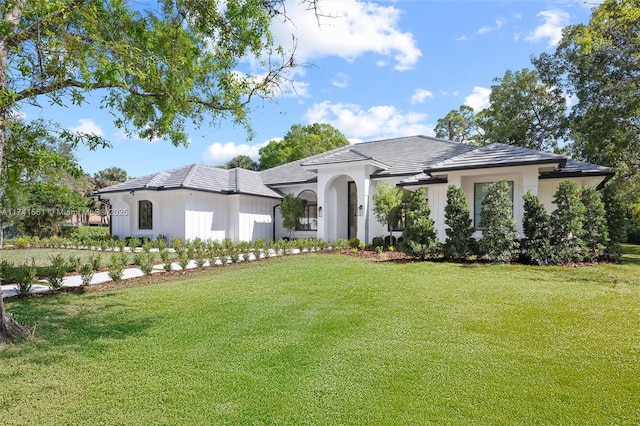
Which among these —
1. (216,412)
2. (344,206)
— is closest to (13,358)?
(216,412)

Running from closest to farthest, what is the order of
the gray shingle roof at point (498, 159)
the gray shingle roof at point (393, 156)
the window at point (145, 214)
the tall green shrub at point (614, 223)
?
the tall green shrub at point (614, 223), the gray shingle roof at point (498, 159), the gray shingle roof at point (393, 156), the window at point (145, 214)

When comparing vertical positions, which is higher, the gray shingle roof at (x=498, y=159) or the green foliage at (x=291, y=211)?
the gray shingle roof at (x=498, y=159)

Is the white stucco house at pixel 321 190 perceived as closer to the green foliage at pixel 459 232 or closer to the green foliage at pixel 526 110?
the green foliage at pixel 459 232

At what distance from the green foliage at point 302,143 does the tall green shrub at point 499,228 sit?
29.1 metres

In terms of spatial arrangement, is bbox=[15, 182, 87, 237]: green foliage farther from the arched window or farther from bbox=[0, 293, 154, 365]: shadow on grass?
bbox=[0, 293, 154, 365]: shadow on grass

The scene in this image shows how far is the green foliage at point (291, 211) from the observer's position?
68.5ft

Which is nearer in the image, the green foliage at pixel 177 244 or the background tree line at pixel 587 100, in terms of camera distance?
the background tree line at pixel 587 100

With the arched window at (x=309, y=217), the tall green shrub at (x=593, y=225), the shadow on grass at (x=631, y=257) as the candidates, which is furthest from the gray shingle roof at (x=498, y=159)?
the arched window at (x=309, y=217)

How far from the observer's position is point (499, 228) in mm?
11023

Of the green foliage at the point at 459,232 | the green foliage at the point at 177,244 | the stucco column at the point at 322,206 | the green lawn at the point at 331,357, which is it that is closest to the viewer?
the green lawn at the point at 331,357

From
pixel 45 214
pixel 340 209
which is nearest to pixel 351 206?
pixel 340 209

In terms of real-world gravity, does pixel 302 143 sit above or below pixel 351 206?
above

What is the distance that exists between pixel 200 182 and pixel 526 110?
819 inches

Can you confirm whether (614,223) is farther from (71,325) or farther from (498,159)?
(71,325)
